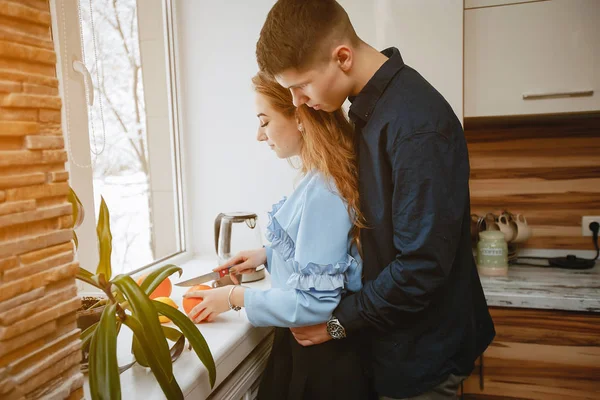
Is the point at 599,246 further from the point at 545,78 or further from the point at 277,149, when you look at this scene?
the point at 277,149

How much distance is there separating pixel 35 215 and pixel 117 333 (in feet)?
1.04

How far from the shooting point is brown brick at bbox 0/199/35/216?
521 millimetres

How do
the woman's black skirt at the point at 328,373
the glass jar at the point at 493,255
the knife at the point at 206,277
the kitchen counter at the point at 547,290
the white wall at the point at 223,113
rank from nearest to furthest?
the woman's black skirt at the point at 328,373, the knife at the point at 206,277, the kitchen counter at the point at 547,290, the glass jar at the point at 493,255, the white wall at the point at 223,113

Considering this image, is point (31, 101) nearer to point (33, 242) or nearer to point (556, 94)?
point (33, 242)

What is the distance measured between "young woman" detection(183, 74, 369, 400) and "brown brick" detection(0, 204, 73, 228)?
50 centimetres

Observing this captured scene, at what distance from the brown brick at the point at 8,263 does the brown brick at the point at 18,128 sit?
0.14 meters

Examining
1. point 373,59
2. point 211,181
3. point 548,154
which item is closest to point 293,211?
point 373,59

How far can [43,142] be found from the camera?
568 millimetres

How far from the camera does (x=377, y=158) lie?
0.95 metres

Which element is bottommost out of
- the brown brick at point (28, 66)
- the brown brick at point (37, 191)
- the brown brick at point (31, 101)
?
the brown brick at point (37, 191)

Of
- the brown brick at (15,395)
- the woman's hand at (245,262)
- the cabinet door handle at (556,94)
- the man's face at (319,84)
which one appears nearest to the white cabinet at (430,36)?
the cabinet door handle at (556,94)

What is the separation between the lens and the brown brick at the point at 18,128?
52 cm

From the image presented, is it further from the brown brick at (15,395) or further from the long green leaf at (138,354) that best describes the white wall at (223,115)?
the brown brick at (15,395)

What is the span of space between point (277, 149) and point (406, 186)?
0.44 meters
